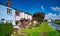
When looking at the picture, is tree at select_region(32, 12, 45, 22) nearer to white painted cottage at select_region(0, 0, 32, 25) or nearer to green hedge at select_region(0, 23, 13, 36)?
white painted cottage at select_region(0, 0, 32, 25)

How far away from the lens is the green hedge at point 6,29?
7037mm

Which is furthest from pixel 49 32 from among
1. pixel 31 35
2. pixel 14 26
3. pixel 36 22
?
pixel 14 26

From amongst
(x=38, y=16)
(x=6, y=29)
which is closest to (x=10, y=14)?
(x=6, y=29)

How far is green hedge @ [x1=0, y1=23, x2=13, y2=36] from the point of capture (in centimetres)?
704

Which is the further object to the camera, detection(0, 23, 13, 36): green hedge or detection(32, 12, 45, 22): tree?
detection(0, 23, 13, 36): green hedge

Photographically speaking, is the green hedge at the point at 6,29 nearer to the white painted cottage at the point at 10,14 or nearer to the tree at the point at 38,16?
the white painted cottage at the point at 10,14

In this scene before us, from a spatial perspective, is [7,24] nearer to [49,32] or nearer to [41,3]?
[41,3]

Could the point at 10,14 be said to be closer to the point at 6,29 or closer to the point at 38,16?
the point at 6,29

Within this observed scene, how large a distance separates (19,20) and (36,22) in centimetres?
50

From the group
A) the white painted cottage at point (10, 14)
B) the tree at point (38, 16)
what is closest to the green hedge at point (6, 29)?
the white painted cottage at point (10, 14)

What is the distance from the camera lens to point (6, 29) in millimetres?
7195

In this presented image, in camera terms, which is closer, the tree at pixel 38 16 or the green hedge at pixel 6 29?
the tree at pixel 38 16

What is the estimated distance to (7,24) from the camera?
282 inches

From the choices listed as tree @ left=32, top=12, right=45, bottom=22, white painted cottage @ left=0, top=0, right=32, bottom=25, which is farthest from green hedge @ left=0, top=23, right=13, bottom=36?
tree @ left=32, top=12, right=45, bottom=22
